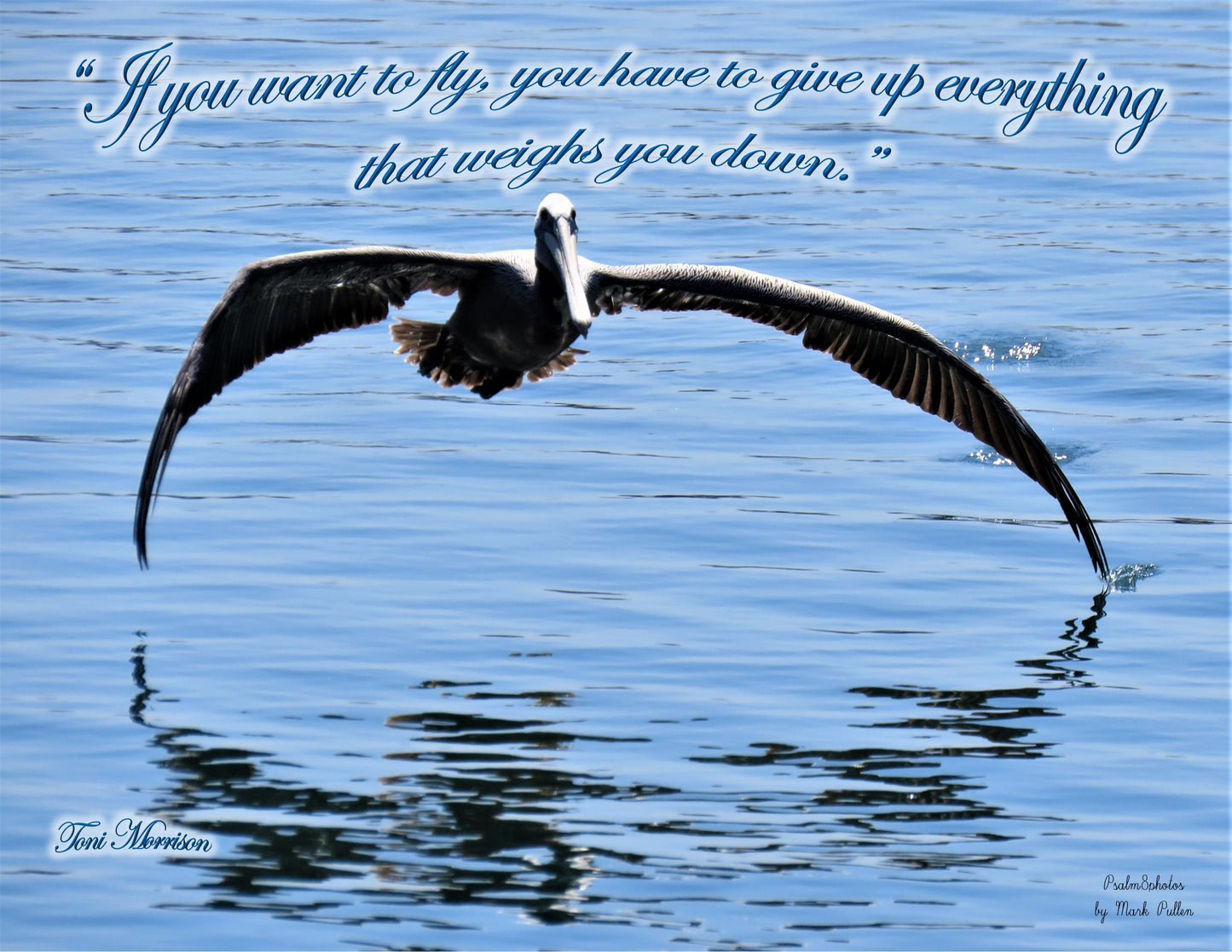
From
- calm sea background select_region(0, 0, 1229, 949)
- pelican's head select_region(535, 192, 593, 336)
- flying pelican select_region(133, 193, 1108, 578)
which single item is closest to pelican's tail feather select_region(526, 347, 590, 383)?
flying pelican select_region(133, 193, 1108, 578)

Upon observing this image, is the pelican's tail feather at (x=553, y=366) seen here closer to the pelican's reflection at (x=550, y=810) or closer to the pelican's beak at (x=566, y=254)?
the pelican's beak at (x=566, y=254)

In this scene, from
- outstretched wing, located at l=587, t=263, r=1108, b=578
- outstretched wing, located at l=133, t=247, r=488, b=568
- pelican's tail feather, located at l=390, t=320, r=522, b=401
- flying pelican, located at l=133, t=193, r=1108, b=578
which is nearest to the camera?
outstretched wing, located at l=133, t=247, r=488, b=568

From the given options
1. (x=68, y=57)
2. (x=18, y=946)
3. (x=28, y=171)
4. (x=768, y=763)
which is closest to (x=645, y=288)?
(x=768, y=763)

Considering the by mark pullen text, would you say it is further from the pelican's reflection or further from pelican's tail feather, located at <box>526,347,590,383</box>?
pelican's tail feather, located at <box>526,347,590,383</box>

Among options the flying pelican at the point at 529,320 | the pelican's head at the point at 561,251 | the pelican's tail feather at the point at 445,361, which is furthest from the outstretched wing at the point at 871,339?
the pelican's tail feather at the point at 445,361

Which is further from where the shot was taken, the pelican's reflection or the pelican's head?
the pelican's head

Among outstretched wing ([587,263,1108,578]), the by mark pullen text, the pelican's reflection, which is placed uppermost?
outstretched wing ([587,263,1108,578])

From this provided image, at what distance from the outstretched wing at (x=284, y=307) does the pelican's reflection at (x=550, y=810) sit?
3.65 ft

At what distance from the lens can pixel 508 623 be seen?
8.56 m

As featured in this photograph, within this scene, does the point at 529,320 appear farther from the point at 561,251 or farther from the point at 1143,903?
the point at 1143,903

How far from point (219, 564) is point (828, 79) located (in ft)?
41.2

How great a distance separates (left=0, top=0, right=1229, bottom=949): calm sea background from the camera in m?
6.55

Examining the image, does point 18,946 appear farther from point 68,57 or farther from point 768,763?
point 68,57
